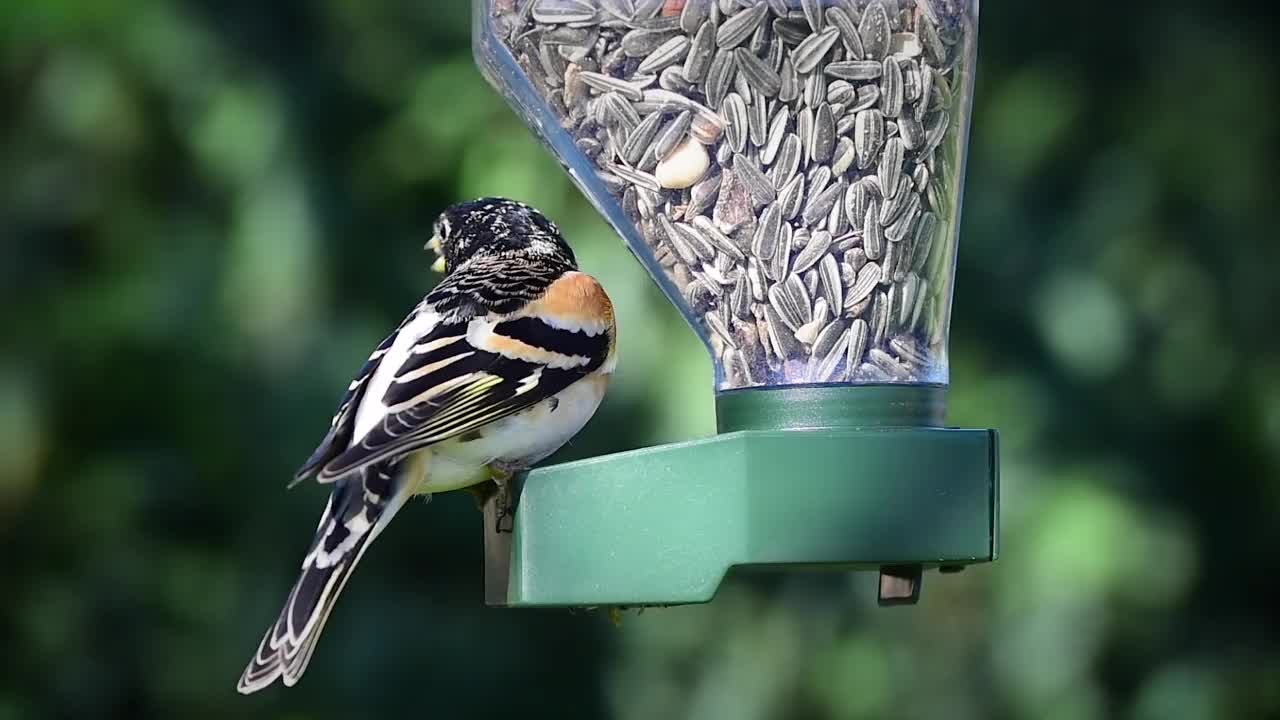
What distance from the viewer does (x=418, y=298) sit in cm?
554

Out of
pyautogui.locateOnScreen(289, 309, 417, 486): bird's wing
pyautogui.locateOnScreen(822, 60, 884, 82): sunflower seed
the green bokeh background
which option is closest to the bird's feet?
pyautogui.locateOnScreen(289, 309, 417, 486): bird's wing

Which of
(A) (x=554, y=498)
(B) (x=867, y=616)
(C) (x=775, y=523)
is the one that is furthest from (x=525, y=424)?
(B) (x=867, y=616)

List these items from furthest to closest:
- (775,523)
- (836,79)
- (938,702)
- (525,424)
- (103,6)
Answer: (103,6)
(938,702)
(525,424)
(836,79)
(775,523)

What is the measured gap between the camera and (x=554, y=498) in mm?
2822

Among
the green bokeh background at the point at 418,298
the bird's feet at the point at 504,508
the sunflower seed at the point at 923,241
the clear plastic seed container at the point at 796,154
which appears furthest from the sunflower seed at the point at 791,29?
the green bokeh background at the point at 418,298

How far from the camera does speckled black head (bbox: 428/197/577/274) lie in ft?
11.8

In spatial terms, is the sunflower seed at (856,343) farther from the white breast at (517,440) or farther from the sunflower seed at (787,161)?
the white breast at (517,440)

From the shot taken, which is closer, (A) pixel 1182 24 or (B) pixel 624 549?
(B) pixel 624 549

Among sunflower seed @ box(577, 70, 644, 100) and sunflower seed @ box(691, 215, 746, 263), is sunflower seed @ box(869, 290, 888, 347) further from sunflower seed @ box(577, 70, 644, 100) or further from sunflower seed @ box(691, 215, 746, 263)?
sunflower seed @ box(577, 70, 644, 100)

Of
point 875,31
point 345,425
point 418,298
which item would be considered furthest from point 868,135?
point 418,298

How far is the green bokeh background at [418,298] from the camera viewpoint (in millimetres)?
5234

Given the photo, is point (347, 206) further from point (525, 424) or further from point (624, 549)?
point (624, 549)

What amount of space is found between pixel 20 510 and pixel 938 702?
284cm

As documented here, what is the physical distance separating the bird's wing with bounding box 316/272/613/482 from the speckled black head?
0.86ft
